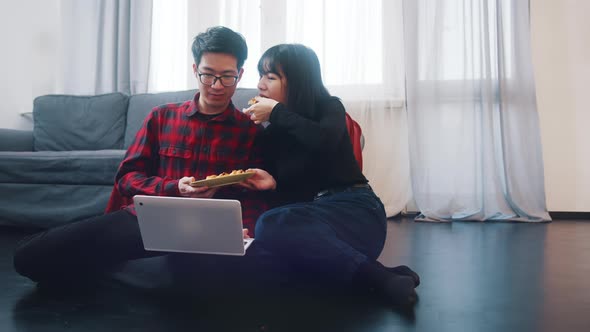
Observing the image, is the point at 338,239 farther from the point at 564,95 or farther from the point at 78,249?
the point at 564,95

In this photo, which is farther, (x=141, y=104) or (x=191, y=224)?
(x=141, y=104)

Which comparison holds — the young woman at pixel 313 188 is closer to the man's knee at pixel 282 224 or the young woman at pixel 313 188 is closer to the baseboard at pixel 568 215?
the man's knee at pixel 282 224

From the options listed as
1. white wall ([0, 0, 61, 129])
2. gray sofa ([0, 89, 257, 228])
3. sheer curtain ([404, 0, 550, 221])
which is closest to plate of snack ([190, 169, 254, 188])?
gray sofa ([0, 89, 257, 228])

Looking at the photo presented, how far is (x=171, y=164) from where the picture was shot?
1.32 m

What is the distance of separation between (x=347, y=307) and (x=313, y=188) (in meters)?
0.41

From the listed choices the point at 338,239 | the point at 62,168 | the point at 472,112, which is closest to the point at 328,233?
the point at 338,239

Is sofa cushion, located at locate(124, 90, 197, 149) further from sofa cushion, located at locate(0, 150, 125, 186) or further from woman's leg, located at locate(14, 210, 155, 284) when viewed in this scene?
woman's leg, located at locate(14, 210, 155, 284)

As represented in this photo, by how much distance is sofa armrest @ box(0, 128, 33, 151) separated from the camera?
2.72 meters

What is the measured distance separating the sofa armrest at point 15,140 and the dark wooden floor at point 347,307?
4.53 ft

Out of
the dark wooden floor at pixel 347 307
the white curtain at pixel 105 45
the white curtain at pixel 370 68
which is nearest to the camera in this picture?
the dark wooden floor at pixel 347 307

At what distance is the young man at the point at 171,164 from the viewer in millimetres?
1210

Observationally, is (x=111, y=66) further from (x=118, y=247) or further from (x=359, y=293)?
(x=359, y=293)

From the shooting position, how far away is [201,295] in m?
1.17

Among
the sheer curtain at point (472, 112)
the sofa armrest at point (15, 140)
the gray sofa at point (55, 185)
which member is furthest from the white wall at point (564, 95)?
the sofa armrest at point (15, 140)
